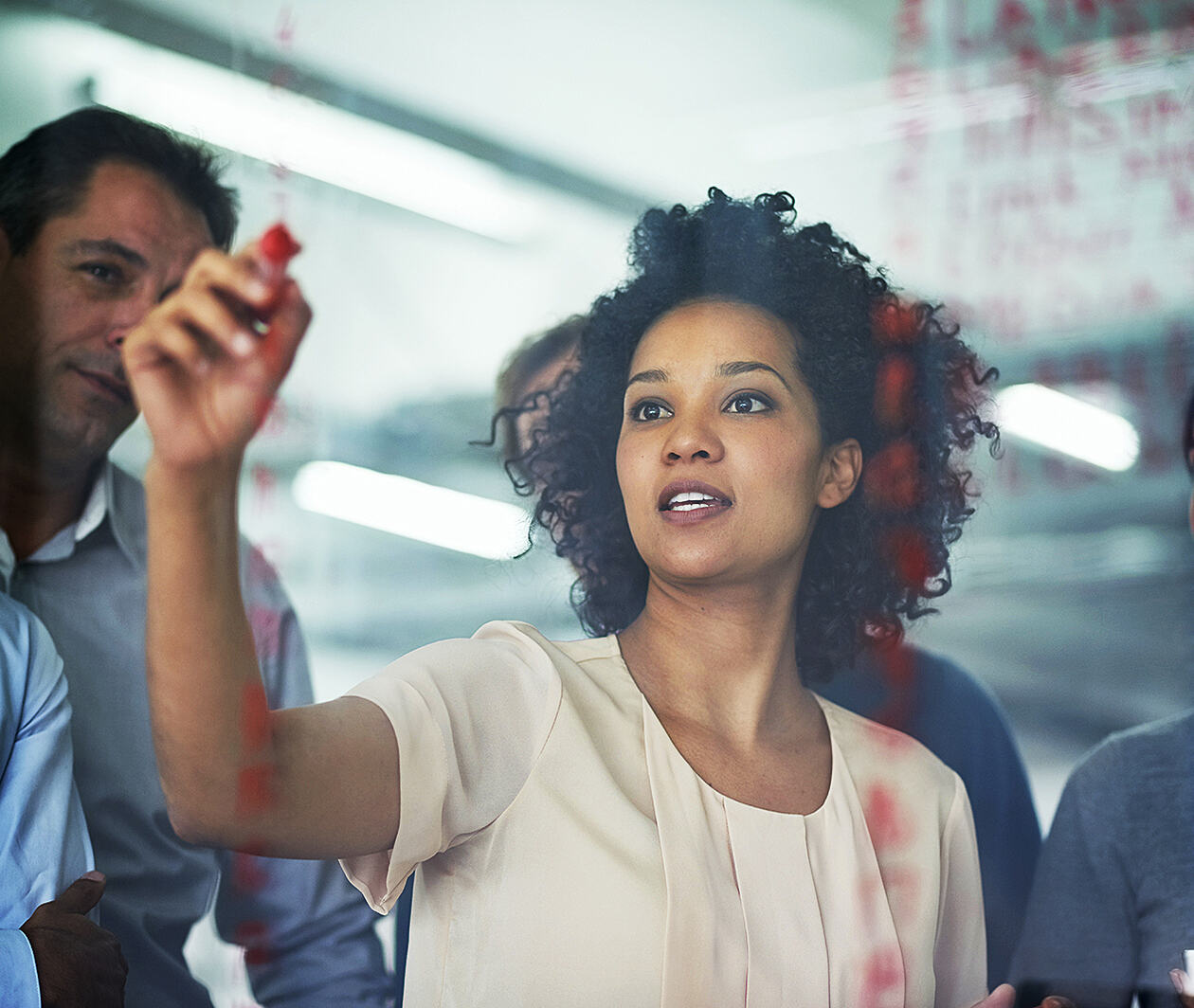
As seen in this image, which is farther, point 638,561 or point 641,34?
point 641,34

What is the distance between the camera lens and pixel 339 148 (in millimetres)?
1212

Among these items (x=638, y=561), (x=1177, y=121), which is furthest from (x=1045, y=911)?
(x=1177, y=121)

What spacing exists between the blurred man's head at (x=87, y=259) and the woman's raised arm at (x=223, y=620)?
0.36 meters

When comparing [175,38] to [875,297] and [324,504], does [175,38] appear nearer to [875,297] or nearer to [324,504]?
[324,504]

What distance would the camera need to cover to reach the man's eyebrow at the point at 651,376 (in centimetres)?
104

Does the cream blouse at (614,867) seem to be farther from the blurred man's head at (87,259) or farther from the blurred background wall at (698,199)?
the blurred man's head at (87,259)

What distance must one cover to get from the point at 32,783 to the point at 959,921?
82cm

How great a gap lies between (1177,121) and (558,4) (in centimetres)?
59

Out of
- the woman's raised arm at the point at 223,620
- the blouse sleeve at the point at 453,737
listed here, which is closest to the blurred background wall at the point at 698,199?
the blouse sleeve at the point at 453,737

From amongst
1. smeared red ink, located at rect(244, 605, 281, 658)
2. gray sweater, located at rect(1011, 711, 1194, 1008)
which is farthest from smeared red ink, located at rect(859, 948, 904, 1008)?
smeared red ink, located at rect(244, 605, 281, 658)

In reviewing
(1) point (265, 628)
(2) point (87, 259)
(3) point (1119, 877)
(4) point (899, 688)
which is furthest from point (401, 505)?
(3) point (1119, 877)

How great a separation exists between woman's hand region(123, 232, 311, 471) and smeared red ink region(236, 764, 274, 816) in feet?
0.68

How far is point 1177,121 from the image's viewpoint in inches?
43.8

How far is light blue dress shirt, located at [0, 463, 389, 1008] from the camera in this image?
1110 mm
